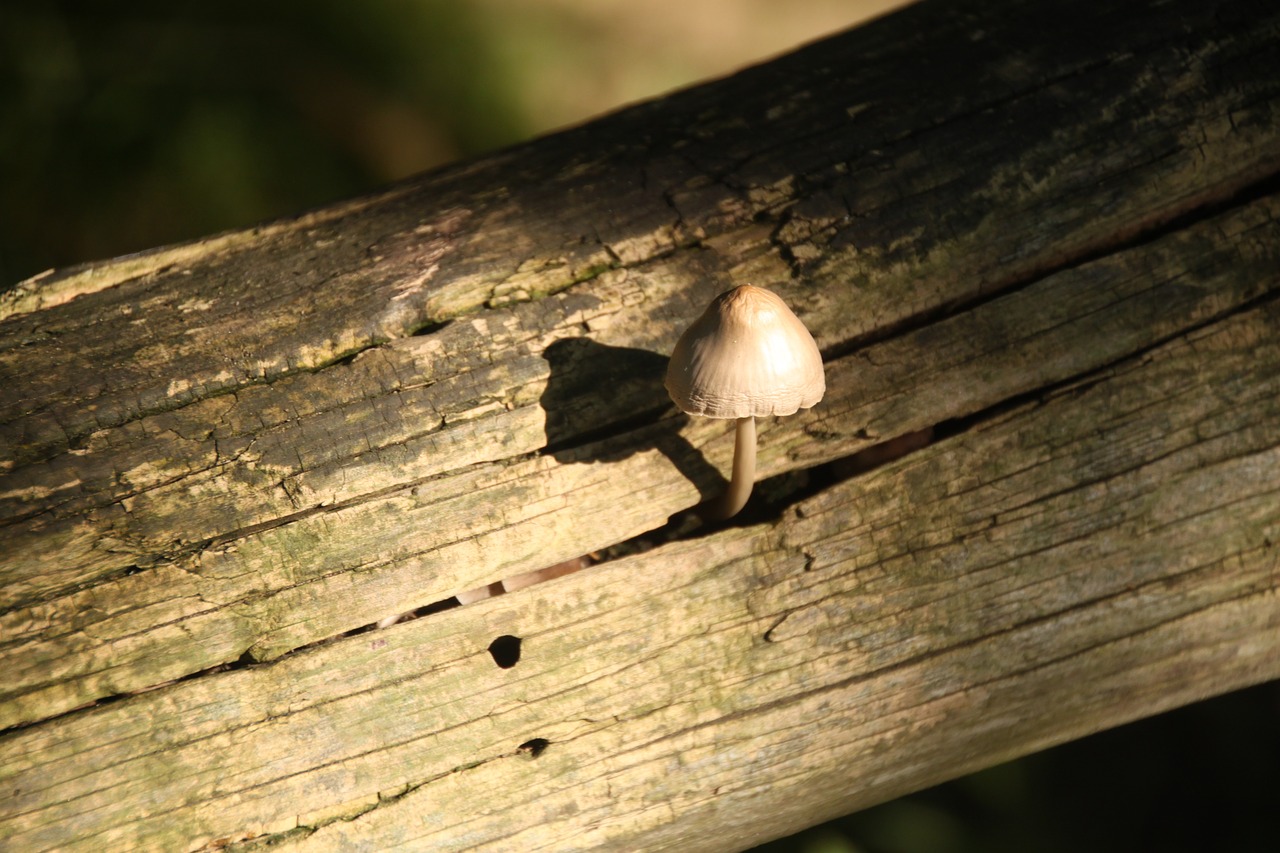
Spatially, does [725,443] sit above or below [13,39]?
below

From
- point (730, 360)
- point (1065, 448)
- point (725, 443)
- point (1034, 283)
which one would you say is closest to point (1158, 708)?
point (1065, 448)

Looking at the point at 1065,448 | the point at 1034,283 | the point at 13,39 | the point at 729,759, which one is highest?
the point at 13,39

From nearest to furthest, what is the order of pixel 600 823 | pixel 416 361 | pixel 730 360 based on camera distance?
pixel 730 360 < pixel 600 823 < pixel 416 361

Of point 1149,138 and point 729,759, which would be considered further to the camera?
point 1149,138

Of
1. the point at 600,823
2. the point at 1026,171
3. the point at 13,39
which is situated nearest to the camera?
the point at 600,823

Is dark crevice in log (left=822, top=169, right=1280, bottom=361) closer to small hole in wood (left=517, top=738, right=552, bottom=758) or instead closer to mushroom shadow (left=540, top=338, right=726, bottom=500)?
mushroom shadow (left=540, top=338, right=726, bottom=500)

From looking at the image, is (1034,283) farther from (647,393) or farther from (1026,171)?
(647,393)

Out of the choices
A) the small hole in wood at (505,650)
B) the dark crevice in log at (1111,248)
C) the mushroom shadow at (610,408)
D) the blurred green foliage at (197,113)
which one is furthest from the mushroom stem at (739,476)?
the blurred green foliage at (197,113)
